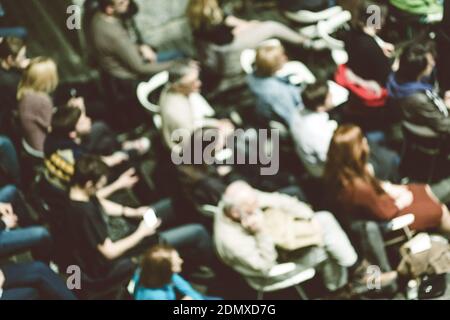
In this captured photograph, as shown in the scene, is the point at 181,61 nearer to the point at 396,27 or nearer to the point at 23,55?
the point at 23,55

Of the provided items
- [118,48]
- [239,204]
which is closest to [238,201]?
[239,204]

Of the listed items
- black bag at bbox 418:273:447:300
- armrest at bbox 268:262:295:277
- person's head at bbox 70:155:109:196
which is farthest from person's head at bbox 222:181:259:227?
black bag at bbox 418:273:447:300

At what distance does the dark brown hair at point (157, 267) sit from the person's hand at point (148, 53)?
91cm

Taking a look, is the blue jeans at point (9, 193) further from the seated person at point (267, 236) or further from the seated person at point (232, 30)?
the seated person at point (232, 30)

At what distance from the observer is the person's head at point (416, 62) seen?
4352 millimetres

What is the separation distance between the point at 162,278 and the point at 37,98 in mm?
1057

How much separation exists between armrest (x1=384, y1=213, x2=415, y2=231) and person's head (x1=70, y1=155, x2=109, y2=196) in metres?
1.42

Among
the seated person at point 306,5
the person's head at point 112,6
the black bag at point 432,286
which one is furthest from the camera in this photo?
the black bag at point 432,286

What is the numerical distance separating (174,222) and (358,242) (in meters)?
0.92

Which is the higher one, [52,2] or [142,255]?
[52,2]

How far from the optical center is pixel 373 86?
4.43m

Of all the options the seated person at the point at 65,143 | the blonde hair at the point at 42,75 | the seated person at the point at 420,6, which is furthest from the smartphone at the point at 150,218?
the seated person at the point at 420,6
